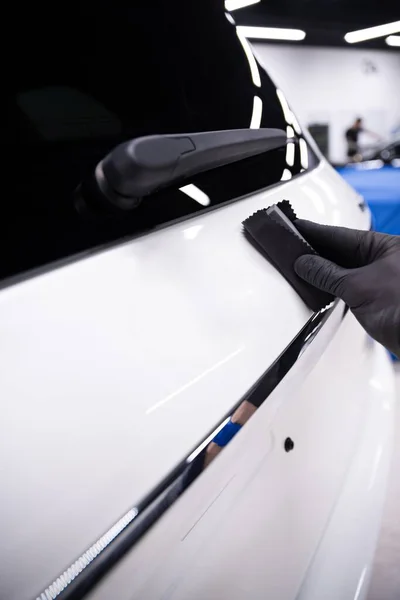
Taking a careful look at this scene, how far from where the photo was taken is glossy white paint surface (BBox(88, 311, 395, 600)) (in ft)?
1.44

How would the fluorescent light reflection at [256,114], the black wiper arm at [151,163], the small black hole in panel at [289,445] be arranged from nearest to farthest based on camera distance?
1. the black wiper arm at [151,163]
2. the small black hole in panel at [289,445]
3. the fluorescent light reflection at [256,114]

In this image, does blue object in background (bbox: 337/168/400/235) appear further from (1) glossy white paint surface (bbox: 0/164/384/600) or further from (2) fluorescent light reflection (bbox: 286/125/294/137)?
(1) glossy white paint surface (bbox: 0/164/384/600)

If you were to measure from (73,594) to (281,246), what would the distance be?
532 millimetres

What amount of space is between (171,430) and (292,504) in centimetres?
31

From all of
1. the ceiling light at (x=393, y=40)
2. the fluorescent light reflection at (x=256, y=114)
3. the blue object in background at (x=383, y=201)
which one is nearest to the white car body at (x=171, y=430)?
the fluorescent light reflection at (x=256, y=114)

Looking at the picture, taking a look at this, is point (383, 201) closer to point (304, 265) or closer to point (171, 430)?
point (304, 265)

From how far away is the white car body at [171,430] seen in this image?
0.38m

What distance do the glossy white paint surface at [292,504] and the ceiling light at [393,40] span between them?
15449 mm

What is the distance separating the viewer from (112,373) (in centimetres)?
44

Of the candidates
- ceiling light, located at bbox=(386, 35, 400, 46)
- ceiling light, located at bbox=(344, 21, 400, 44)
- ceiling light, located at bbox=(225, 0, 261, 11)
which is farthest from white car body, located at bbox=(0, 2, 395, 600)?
ceiling light, located at bbox=(386, 35, 400, 46)

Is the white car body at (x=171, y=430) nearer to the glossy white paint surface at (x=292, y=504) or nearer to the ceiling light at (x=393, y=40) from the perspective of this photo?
the glossy white paint surface at (x=292, y=504)

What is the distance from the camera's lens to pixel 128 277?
522mm

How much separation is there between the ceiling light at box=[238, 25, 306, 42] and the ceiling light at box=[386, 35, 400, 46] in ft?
10.6

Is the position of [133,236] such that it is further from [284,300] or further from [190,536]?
[190,536]
